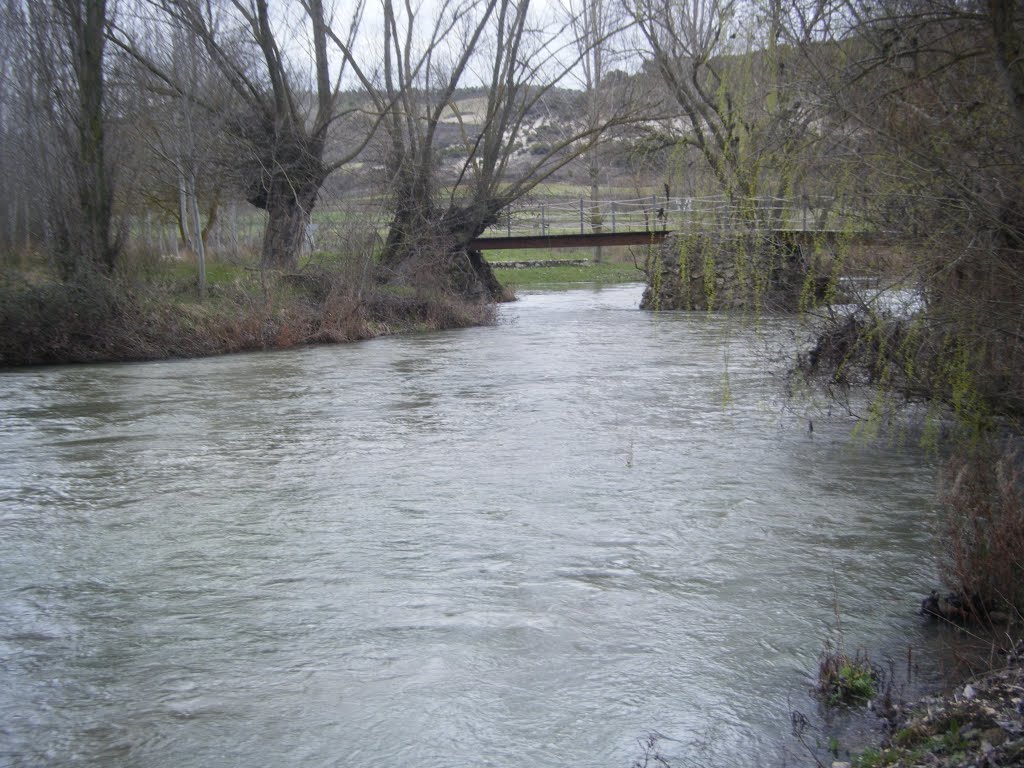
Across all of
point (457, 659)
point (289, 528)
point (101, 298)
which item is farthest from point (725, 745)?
point (101, 298)

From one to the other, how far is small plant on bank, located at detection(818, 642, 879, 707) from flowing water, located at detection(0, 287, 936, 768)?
14cm

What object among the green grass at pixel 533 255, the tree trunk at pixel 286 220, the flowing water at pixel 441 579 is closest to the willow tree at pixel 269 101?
the tree trunk at pixel 286 220

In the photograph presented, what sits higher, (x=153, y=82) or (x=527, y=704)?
(x=153, y=82)

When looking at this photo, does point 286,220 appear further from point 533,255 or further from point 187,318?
point 533,255

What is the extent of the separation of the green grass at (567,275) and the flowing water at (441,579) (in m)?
34.9

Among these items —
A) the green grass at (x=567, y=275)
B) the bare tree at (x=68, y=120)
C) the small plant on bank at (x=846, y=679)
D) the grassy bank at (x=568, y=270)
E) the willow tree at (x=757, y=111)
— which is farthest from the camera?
the grassy bank at (x=568, y=270)

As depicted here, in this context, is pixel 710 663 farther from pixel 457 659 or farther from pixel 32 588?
pixel 32 588

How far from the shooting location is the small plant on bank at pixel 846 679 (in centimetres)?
584

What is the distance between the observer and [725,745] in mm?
5531

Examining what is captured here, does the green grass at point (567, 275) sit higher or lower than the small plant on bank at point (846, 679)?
higher

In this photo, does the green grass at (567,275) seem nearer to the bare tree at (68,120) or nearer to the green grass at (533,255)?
the green grass at (533,255)

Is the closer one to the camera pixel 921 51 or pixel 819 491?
pixel 921 51

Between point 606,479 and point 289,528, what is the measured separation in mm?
3440

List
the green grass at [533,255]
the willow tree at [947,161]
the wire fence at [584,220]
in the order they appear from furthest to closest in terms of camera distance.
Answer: the green grass at [533,255], the wire fence at [584,220], the willow tree at [947,161]
